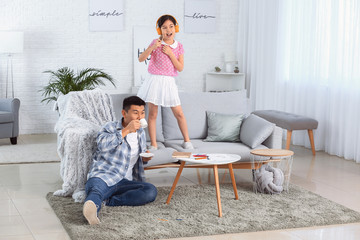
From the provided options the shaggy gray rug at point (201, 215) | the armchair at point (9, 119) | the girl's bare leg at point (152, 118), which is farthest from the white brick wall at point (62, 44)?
the shaggy gray rug at point (201, 215)

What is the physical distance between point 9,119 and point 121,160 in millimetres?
3268

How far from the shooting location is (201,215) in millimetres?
3719

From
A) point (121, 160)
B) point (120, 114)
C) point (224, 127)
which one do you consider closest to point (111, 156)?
point (121, 160)

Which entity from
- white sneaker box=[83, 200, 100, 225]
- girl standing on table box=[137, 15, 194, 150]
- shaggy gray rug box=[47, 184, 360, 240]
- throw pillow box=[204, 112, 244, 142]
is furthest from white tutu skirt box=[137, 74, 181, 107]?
white sneaker box=[83, 200, 100, 225]

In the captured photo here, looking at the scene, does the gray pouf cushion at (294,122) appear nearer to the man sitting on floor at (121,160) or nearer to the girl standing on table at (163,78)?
the girl standing on table at (163,78)

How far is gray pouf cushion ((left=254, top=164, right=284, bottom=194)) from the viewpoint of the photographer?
170 inches

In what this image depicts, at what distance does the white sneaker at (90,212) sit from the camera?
3439 millimetres

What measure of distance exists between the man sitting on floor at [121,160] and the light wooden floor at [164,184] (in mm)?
439

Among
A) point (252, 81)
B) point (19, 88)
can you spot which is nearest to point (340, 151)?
point (252, 81)

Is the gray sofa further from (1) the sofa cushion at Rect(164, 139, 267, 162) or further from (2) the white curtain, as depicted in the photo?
(2) the white curtain

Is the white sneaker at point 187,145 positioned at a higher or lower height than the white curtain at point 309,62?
lower

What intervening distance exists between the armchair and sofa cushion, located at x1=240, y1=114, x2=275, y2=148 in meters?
3.21

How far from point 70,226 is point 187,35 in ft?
17.1

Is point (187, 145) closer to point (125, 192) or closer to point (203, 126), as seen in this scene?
point (203, 126)
